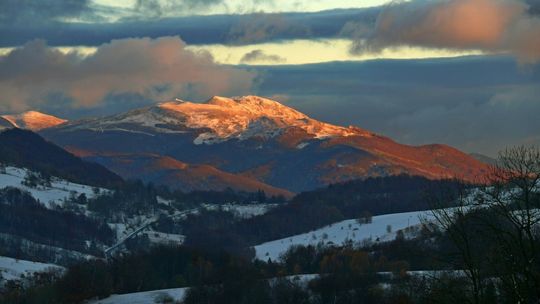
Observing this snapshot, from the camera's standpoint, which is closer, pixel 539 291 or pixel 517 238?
pixel 539 291

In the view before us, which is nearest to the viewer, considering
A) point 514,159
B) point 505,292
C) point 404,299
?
point 505,292

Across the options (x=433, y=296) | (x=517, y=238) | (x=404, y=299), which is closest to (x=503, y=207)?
(x=517, y=238)

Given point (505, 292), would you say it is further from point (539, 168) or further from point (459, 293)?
point (539, 168)

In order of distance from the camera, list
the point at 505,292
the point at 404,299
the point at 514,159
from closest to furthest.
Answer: the point at 505,292
the point at 514,159
the point at 404,299

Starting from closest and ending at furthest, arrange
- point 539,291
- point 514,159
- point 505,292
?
point 539,291, point 505,292, point 514,159

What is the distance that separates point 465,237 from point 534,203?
21.0 feet

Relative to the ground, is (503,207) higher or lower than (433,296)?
higher

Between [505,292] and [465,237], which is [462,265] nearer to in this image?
[465,237]

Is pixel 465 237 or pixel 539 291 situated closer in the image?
pixel 539 291

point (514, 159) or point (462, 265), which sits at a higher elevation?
point (514, 159)

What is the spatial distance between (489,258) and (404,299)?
68.2 meters

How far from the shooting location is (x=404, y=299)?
15950 cm

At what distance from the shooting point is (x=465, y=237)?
313 feet

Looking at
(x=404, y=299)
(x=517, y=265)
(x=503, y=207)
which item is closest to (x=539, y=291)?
(x=517, y=265)
